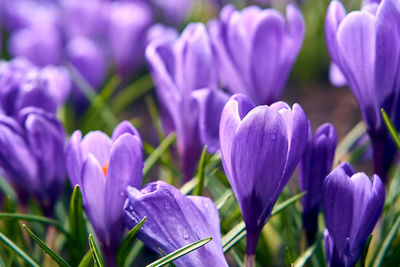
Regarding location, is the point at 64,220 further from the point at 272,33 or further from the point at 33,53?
the point at 33,53

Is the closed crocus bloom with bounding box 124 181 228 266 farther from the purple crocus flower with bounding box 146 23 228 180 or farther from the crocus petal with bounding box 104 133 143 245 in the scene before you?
the purple crocus flower with bounding box 146 23 228 180

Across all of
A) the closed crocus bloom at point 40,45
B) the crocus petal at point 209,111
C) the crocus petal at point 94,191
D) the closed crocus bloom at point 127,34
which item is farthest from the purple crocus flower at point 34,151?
the closed crocus bloom at point 127,34

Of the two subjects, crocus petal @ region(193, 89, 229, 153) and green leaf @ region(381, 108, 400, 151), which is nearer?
green leaf @ region(381, 108, 400, 151)

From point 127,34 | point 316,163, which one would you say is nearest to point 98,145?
point 316,163

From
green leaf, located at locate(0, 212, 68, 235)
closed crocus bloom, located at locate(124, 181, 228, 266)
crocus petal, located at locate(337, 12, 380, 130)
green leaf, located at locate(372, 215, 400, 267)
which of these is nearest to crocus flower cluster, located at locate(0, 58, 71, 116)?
green leaf, located at locate(0, 212, 68, 235)

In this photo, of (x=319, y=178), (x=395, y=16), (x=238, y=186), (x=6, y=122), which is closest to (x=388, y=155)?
(x=319, y=178)

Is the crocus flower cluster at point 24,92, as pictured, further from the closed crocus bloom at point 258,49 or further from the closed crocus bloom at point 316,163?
the closed crocus bloom at point 316,163

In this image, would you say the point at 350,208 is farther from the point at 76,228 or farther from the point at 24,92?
the point at 24,92
